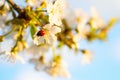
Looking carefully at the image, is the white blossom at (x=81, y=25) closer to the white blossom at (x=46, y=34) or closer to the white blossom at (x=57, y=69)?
the white blossom at (x=57, y=69)

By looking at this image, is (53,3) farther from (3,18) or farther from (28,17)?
(3,18)

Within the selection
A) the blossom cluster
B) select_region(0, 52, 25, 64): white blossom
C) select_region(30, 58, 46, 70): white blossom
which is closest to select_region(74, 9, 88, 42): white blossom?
the blossom cluster

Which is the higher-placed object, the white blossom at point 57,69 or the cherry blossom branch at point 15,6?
the white blossom at point 57,69

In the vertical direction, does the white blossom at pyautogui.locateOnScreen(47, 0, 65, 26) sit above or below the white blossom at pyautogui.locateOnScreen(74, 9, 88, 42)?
below

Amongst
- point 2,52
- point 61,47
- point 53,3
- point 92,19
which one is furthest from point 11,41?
point 92,19

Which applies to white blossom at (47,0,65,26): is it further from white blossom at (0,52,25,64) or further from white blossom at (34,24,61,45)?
white blossom at (0,52,25,64)

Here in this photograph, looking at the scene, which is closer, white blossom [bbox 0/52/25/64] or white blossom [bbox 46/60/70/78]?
white blossom [bbox 0/52/25/64]

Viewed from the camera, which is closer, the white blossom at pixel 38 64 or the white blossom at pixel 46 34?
the white blossom at pixel 46 34

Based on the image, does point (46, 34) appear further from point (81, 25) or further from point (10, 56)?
point (81, 25)

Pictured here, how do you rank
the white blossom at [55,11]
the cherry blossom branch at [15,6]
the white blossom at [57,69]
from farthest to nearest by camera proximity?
1. the white blossom at [57,69]
2. the cherry blossom branch at [15,6]
3. the white blossom at [55,11]

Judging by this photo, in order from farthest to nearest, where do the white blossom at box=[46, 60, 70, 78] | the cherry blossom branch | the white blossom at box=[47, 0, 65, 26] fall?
the white blossom at box=[46, 60, 70, 78] → the cherry blossom branch → the white blossom at box=[47, 0, 65, 26]

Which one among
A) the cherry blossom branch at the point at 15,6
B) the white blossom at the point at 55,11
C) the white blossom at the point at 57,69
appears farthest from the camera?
the white blossom at the point at 57,69

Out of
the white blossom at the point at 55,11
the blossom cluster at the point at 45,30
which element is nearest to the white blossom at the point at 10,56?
the blossom cluster at the point at 45,30
